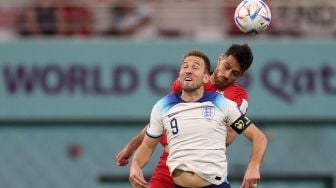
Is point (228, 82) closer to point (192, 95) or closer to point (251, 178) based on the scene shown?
point (192, 95)

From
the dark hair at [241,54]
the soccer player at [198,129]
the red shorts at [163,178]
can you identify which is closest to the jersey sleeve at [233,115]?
the soccer player at [198,129]

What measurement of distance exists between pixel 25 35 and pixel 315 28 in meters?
4.43

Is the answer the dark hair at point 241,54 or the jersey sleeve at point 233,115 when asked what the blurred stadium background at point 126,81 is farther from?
the jersey sleeve at point 233,115

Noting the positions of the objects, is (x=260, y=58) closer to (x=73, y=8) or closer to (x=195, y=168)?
(x=73, y=8)

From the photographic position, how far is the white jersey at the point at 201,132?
10.7 metres

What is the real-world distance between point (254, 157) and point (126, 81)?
28.7 feet

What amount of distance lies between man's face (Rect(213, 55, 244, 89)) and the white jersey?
0.49 m

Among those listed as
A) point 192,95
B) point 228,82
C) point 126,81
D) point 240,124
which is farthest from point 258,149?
point 126,81

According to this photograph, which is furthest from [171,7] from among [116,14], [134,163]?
[134,163]

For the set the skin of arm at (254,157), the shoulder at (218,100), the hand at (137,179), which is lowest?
the hand at (137,179)

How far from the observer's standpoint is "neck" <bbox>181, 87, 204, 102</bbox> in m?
10.8

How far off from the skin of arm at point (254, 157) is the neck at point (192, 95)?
Answer: 0.50m

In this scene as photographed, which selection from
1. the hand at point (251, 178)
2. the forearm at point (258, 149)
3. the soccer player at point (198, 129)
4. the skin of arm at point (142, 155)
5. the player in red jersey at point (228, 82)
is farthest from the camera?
the player in red jersey at point (228, 82)

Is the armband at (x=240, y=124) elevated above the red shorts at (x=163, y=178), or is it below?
above
